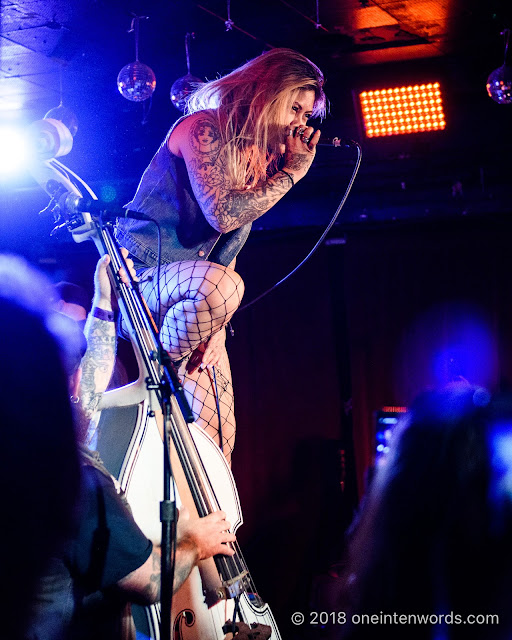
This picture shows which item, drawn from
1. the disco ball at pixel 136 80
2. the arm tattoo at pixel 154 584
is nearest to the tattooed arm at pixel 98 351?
the arm tattoo at pixel 154 584

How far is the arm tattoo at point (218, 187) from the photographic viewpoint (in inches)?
119

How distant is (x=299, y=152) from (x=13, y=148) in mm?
1217

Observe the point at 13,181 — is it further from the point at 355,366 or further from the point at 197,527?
the point at 197,527

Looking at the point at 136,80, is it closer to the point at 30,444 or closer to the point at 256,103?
the point at 256,103

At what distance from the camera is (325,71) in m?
5.68

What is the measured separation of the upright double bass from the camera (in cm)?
250

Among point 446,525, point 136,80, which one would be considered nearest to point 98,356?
point 446,525

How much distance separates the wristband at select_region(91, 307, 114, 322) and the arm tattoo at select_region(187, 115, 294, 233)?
615 millimetres

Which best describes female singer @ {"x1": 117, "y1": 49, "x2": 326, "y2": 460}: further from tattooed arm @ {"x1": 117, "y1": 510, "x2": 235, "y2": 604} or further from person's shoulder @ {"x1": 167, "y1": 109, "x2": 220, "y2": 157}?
tattooed arm @ {"x1": 117, "y1": 510, "x2": 235, "y2": 604}

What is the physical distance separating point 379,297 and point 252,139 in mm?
4076

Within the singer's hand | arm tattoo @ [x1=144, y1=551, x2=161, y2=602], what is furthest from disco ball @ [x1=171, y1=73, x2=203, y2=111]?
arm tattoo @ [x1=144, y1=551, x2=161, y2=602]

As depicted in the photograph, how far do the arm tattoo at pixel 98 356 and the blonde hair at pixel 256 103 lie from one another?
0.87 m

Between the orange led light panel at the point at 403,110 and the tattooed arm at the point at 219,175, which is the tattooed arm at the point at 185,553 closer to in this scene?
the tattooed arm at the point at 219,175

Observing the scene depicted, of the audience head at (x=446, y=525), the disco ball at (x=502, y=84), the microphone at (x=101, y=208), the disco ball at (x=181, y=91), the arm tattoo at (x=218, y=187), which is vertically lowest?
the audience head at (x=446, y=525)
